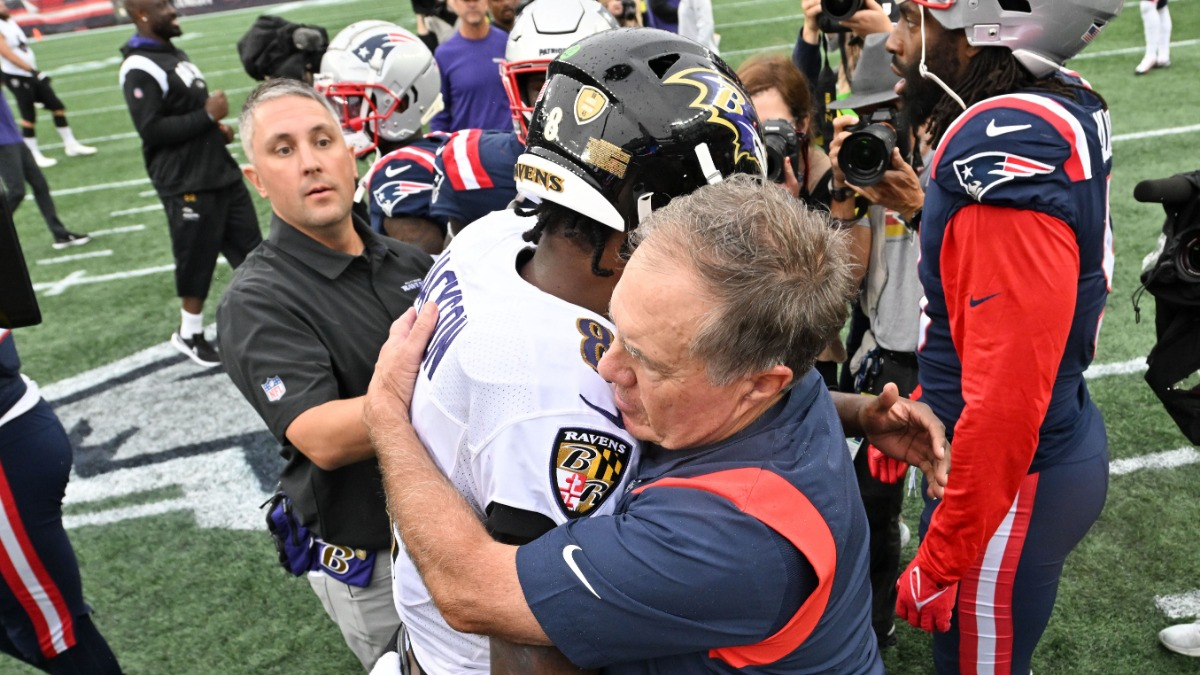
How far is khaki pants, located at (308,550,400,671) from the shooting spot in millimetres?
2607

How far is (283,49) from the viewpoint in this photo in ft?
18.7

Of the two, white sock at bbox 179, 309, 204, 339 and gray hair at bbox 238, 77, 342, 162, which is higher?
gray hair at bbox 238, 77, 342, 162

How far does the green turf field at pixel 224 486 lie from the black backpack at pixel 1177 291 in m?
1.03

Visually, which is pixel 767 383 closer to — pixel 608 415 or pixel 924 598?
pixel 608 415

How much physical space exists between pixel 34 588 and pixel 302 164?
1653mm

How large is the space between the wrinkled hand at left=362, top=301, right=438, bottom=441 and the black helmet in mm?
297

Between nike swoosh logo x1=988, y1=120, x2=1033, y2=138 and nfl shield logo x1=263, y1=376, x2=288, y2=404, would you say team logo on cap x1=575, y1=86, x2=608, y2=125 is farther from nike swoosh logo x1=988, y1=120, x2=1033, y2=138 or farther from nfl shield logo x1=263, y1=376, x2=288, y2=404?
nfl shield logo x1=263, y1=376, x2=288, y2=404

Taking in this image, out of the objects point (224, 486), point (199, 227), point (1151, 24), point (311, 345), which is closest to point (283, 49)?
point (199, 227)

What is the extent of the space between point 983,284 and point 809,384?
71 centimetres

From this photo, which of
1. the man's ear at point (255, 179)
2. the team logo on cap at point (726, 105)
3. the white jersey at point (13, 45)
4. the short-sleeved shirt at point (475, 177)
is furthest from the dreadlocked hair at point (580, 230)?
the white jersey at point (13, 45)

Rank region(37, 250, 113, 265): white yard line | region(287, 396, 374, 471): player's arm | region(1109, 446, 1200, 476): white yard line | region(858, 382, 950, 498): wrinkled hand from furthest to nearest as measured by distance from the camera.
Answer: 1. region(37, 250, 113, 265): white yard line
2. region(1109, 446, 1200, 476): white yard line
3. region(287, 396, 374, 471): player's arm
4. region(858, 382, 950, 498): wrinkled hand

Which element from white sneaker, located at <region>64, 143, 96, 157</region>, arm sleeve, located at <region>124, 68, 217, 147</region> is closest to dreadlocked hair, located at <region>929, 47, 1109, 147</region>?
arm sleeve, located at <region>124, 68, 217, 147</region>

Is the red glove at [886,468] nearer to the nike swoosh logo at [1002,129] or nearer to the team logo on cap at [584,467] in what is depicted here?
the nike swoosh logo at [1002,129]

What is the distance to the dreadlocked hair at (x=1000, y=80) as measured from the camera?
2205mm
